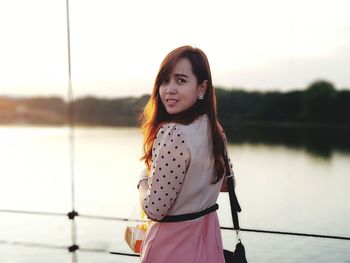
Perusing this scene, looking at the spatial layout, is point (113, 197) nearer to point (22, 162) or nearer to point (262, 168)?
point (262, 168)

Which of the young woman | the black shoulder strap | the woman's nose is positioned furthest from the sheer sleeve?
the black shoulder strap

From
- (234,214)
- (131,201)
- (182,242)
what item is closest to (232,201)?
(234,214)

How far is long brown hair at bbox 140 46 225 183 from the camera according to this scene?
5.00 ft

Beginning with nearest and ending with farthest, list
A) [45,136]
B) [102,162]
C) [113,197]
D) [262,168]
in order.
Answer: [113,197]
[262,168]
[102,162]
[45,136]

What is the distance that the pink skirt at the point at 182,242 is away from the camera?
155 cm

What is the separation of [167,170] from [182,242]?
24 centimetres

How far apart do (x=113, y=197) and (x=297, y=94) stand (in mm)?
34521

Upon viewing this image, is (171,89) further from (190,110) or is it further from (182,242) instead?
(182,242)

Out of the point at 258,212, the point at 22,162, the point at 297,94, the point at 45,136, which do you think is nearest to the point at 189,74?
the point at 258,212

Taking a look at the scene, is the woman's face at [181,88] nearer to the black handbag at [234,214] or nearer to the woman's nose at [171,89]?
the woman's nose at [171,89]

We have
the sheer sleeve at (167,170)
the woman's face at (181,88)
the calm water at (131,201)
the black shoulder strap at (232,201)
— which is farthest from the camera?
the calm water at (131,201)

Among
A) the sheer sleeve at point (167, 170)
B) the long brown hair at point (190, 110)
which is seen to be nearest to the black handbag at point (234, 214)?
the long brown hair at point (190, 110)

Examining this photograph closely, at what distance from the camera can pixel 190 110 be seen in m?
1.56

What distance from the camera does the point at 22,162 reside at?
41.2 metres
